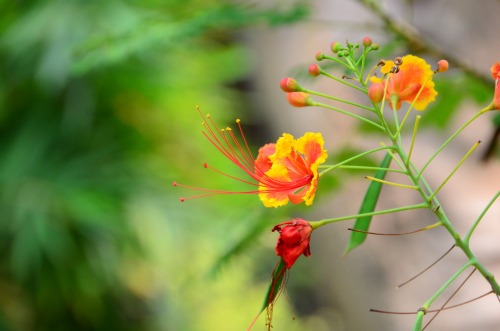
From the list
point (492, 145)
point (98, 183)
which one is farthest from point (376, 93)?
point (98, 183)

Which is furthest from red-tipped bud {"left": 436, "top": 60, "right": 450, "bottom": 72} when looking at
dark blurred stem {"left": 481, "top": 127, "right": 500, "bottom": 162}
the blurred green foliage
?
the blurred green foliage

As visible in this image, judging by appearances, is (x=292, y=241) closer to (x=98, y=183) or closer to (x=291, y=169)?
(x=291, y=169)

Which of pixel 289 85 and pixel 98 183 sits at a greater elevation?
pixel 289 85

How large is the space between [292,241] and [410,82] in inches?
4.1

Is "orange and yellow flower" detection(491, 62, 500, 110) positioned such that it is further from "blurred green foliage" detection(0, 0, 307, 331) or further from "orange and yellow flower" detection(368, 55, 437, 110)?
"blurred green foliage" detection(0, 0, 307, 331)

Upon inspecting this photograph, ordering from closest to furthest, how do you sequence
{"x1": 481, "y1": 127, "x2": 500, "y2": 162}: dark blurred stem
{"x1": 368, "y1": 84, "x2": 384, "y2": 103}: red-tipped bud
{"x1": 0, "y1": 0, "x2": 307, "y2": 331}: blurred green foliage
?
{"x1": 368, "y1": 84, "x2": 384, "y2": 103}: red-tipped bud → {"x1": 481, "y1": 127, "x2": 500, "y2": 162}: dark blurred stem → {"x1": 0, "y1": 0, "x2": 307, "y2": 331}: blurred green foliage

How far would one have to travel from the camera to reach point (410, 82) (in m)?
0.41

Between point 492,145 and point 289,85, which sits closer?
point 289,85

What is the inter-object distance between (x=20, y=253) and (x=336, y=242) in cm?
104

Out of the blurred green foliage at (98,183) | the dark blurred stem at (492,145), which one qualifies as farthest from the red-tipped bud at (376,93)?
the blurred green foliage at (98,183)

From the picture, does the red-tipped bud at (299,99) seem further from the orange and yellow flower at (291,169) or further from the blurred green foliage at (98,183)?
the blurred green foliage at (98,183)

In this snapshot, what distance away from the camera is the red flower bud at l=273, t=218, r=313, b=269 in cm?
38

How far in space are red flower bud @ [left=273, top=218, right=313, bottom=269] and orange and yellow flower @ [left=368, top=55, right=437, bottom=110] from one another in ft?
0.26

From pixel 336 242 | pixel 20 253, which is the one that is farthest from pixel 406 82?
pixel 20 253
